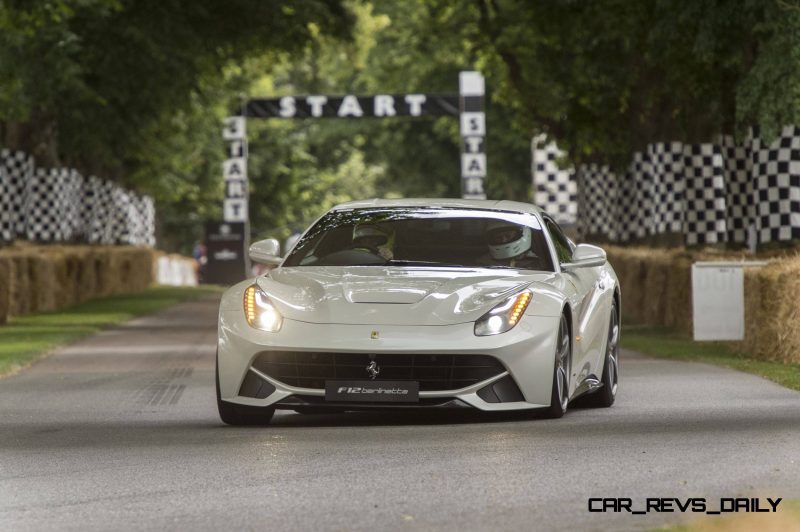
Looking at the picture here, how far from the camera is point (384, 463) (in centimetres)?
946

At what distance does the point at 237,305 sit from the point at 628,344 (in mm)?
11696

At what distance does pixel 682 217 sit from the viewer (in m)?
33.9

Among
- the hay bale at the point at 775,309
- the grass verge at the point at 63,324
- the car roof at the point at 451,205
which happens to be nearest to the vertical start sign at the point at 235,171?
the grass verge at the point at 63,324

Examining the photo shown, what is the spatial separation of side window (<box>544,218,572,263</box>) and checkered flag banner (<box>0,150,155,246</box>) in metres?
27.4

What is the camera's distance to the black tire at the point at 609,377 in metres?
13.1

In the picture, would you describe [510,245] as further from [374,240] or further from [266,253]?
[266,253]

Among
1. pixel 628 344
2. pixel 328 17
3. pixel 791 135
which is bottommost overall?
pixel 628 344

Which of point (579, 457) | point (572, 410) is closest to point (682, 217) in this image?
point (572, 410)

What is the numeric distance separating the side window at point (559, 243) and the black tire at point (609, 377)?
631 millimetres

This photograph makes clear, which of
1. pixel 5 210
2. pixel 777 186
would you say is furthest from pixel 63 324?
pixel 777 186

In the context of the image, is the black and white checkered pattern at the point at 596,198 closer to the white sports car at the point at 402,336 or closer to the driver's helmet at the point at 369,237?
the driver's helmet at the point at 369,237

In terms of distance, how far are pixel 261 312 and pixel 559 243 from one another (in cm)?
258

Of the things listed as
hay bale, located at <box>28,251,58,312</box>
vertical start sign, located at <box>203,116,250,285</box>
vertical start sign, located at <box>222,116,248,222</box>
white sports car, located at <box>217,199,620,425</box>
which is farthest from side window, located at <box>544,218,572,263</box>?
vertical start sign, located at <box>222,116,248,222</box>

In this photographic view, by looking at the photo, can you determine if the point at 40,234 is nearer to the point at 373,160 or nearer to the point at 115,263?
the point at 115,263
